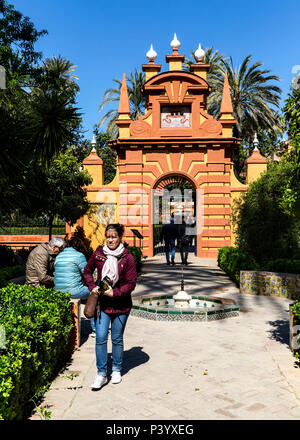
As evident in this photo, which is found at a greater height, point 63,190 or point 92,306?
point 63,190

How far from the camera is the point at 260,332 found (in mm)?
7160

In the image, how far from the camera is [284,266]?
1076cm

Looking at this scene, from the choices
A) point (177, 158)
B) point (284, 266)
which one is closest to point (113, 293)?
point (284, 266)

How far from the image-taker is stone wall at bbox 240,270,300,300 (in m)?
9.99

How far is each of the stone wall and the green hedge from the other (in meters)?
6.23

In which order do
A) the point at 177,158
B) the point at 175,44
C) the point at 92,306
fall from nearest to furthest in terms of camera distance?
the point at 92,306, the point at 177,158, the point at 175,44

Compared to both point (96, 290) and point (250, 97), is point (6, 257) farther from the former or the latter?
point (250, 97)

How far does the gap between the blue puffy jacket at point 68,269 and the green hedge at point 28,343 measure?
71 centimetres

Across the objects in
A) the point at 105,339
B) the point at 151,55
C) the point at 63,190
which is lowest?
the point at 105,339

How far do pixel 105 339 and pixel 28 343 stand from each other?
1015 millimetres

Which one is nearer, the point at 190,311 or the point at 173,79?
the point at 190,311

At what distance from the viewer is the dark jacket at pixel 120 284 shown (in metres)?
4.75

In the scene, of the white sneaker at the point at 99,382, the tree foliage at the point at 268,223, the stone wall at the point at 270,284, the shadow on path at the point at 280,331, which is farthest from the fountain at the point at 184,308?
the tree foliage at the point at 268,223
